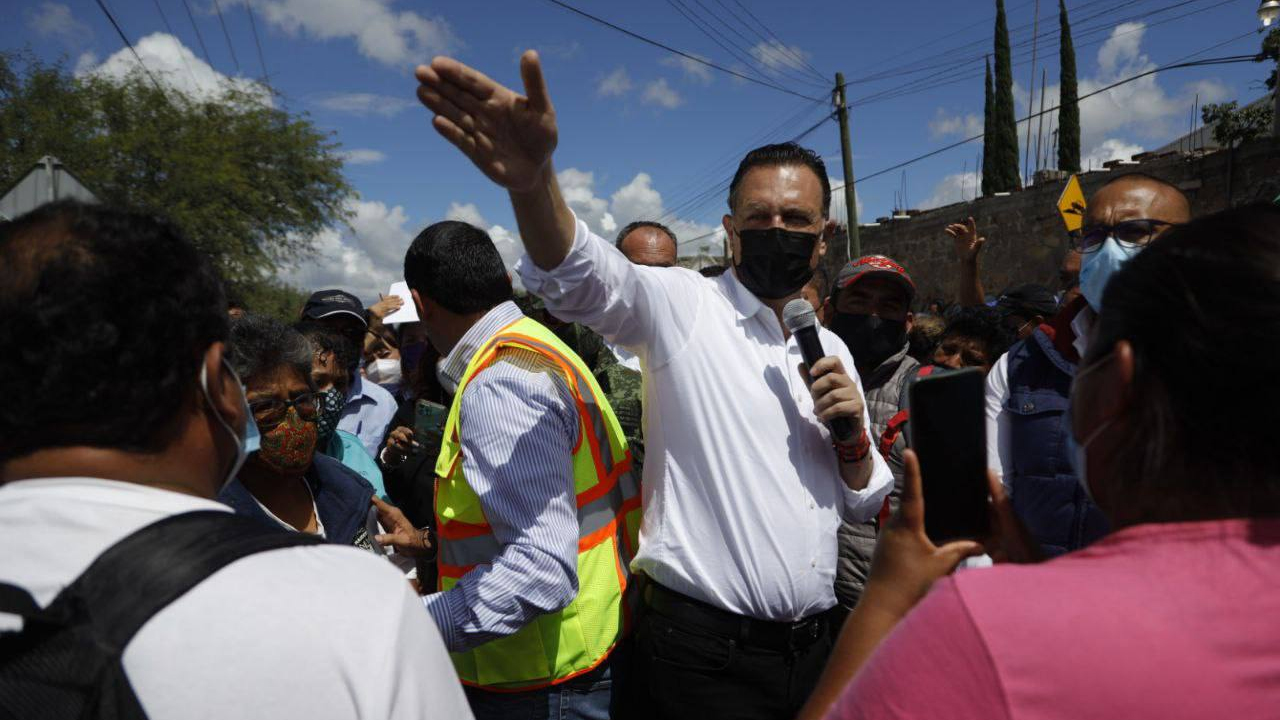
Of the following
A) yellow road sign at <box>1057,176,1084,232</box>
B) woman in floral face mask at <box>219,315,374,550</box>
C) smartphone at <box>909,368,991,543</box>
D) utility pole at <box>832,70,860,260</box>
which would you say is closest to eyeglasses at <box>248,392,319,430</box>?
woman in floral face mask at <box>219,315,374,550</box>

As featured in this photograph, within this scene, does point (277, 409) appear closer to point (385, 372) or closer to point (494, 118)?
Result: point (494, 118)

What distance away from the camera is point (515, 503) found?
1866 millimetres

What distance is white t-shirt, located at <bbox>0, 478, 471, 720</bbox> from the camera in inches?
32.3

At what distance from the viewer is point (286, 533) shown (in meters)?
0.93

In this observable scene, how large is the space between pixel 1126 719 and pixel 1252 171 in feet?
48.8

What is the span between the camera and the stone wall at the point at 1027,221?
1213 cm

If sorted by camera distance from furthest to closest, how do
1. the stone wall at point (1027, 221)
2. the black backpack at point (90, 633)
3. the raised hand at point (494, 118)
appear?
1. the stone wall at point (1027, 221)
2. the raised hand at point (494, 118)
3. the black backpack at point (90, 633)

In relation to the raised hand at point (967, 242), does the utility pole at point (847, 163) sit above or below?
above

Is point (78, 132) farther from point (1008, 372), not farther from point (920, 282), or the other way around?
point (1008, 372)

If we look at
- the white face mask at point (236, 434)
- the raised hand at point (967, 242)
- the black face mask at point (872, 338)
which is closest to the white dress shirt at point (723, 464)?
the white face mask at point (236, 434)

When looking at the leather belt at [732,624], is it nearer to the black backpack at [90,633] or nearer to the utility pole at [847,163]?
the black backpack at [90,633]

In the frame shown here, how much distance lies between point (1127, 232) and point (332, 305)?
4167mm

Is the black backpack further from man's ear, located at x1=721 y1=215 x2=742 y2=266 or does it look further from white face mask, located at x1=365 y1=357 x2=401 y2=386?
white face mask, located at x1=365 y1=357 x2=401 y2=386

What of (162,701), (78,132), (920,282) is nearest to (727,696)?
(162,701)
